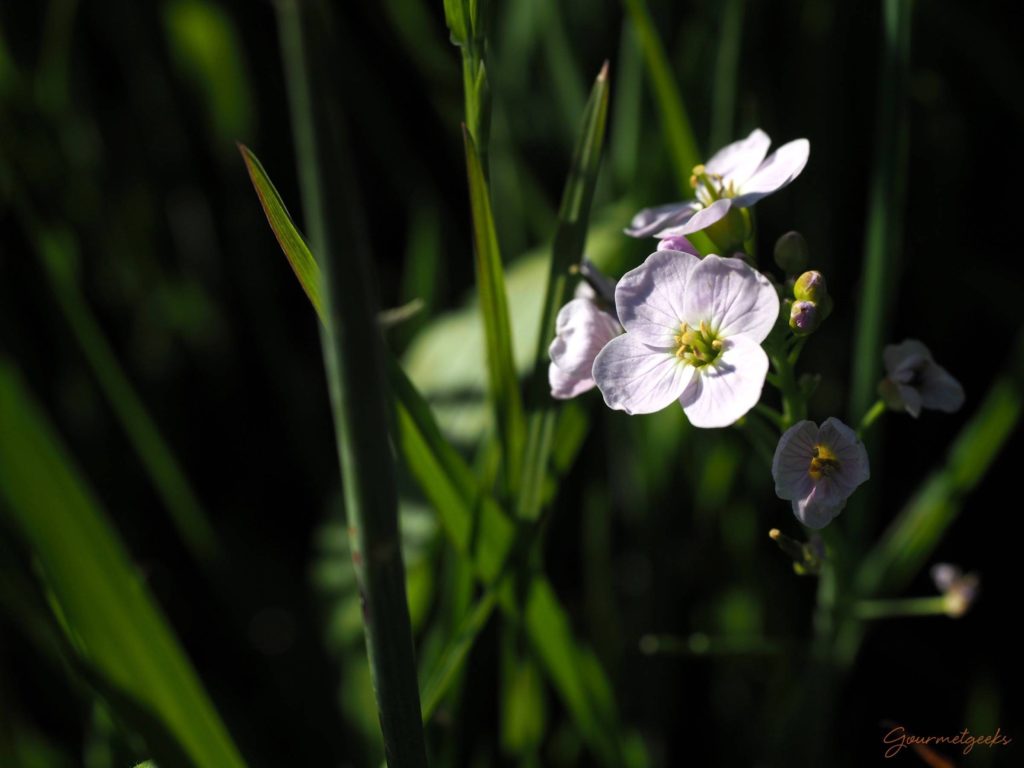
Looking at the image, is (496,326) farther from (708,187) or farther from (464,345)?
(464,345)

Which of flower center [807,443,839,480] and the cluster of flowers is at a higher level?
the cluster of flowers

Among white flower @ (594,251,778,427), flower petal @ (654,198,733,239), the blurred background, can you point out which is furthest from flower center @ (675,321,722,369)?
the blurred background

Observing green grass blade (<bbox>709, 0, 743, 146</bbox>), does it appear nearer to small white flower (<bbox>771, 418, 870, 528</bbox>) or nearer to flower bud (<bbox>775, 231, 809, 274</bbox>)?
flower bud (<bbox>775, 231, 809, 274</bbox>)

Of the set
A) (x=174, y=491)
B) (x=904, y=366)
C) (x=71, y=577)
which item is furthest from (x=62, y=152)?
(x=904, y=366)

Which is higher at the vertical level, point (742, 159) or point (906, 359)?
point (742, 159)

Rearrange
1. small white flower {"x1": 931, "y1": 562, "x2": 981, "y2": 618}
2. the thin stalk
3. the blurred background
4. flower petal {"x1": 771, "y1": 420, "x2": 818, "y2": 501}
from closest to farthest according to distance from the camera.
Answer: the thin stalk < flower petal {"x1": 771, "y1": 420, "x2": 818, "y2": 501} < small white flower {"x1": 931, "y1": 562, "x2": 981, "y2": 618} < the blurred background

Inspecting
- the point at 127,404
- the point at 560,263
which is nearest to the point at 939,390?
the point at 560,263
